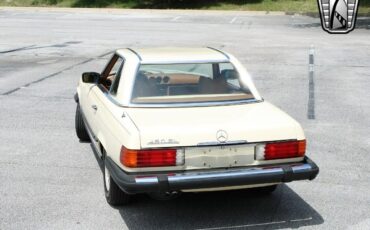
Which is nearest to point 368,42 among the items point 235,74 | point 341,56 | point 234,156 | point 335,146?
point 341,56

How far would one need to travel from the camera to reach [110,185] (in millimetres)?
5496

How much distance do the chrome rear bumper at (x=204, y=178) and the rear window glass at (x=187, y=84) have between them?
3.35 ft

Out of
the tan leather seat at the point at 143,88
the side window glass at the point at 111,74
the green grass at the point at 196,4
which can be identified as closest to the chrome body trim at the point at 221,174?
the tan leather seat at the point at 143,88

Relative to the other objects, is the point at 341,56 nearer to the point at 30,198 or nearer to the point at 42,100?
the point at 42,100

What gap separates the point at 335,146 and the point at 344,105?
9.93ft

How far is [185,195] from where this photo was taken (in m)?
5.95

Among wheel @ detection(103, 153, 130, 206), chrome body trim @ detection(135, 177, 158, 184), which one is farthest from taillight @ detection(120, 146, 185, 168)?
wheel @ detection(103, 153, 130, 206)

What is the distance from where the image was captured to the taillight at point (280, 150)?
500 centimetres

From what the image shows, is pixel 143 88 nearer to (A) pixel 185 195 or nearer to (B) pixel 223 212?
(A) pixel 185 195

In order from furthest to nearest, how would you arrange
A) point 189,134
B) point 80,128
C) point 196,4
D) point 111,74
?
point 196,4 → point 80,128 → point 111,74 → point 189,134

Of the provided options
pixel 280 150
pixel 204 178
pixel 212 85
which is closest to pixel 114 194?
pixel 204 178

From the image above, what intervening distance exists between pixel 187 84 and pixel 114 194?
4.79 ft

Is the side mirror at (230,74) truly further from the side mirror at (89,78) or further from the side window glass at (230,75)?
the side mirror at (89,78)

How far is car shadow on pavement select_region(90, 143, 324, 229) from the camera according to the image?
528 cm
